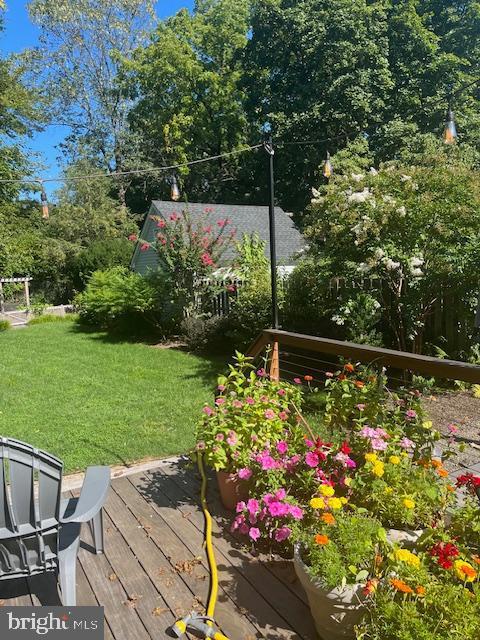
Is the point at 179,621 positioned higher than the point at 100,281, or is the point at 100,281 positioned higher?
the point at 100,281

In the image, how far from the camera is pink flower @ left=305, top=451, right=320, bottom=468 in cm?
237

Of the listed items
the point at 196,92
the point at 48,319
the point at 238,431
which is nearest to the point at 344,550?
the point at 238,431

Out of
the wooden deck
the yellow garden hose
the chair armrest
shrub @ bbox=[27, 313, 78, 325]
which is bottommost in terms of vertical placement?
shrub @ bbox=[27, 313, 78, 325]

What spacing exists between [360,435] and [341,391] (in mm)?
493

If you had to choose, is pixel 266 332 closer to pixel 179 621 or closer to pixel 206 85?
pixel 179 621

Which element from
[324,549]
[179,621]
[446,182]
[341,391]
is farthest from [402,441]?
[446,182]

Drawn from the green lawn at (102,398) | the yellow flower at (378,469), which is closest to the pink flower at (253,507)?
the yellow flower at (378,469)

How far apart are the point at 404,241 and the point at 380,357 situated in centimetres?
385

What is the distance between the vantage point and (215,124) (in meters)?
27.1

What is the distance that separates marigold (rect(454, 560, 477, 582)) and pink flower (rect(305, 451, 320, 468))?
86cm

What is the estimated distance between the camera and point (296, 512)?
2.19m

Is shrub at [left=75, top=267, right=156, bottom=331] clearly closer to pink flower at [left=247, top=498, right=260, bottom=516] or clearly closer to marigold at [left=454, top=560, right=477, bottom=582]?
pink flower at [left=247, top=498, right=260, bottom=516]

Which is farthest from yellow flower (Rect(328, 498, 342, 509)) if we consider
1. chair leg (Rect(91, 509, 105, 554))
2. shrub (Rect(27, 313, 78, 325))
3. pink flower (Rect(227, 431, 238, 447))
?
shrub (Rect(27, 313, 78, 325))

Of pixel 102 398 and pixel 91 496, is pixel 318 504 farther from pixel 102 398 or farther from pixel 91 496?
pixel 102 398
